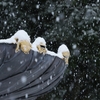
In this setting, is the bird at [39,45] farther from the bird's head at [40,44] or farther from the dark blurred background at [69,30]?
the dark blurred background at [69,30]

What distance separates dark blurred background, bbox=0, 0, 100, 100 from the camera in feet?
21.3

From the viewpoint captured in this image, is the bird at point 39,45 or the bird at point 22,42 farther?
the bird at point 39,45

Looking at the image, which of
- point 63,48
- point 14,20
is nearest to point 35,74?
point 63,48

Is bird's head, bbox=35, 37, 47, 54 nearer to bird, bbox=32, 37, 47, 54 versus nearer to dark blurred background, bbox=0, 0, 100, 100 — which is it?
bird, bbox=32, 37, 47, 54

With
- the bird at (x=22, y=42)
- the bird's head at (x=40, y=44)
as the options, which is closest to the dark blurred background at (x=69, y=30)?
A: the bird's head at (x=40, y=44)

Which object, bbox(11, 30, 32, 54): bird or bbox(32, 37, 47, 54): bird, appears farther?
bbox(32, 37, 47, 54): bird

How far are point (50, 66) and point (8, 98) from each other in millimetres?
366

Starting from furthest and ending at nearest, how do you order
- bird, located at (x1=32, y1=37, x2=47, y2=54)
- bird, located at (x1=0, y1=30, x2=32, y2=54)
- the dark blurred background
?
the dark blurred background, bird, located at (x1=32, y1=37, x2=47, y2=54), bird, located at (x1=0, y1=30, x2=32, y2=54)

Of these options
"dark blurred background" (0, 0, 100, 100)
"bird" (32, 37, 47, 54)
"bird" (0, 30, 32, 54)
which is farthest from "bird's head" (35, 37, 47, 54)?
"dark blurred background" (0, 0, 100, 100)

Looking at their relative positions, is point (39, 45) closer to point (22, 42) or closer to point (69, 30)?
point (22, 42)

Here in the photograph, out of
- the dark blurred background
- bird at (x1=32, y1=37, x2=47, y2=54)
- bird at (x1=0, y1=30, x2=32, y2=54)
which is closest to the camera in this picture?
bird at (x1=0, y1=30, x2=32, y2=54)

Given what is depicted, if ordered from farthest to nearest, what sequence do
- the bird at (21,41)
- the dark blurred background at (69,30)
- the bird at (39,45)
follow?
the dark blurred background at (69,30)
the bird at (39,45)
the bird at (21,41)

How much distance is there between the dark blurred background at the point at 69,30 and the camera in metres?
6.49

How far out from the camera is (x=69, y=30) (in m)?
6.48
